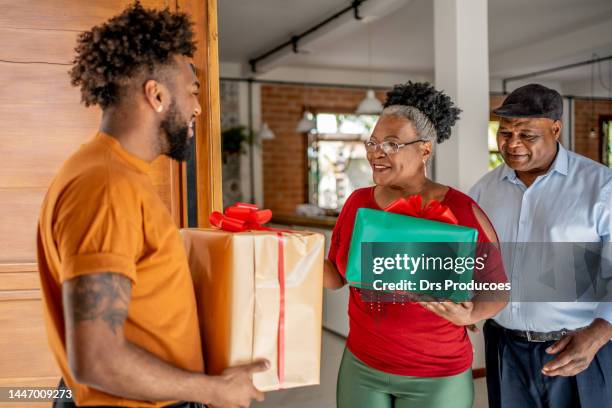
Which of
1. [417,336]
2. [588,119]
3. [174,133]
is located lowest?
[417,336]

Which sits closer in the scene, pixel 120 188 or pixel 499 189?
pixel 120 188

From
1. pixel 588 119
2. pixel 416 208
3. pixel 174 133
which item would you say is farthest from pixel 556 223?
pixel 588 119

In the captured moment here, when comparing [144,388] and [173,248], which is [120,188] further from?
[144,388]

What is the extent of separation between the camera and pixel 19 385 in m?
2.23

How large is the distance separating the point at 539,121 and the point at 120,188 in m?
1.49

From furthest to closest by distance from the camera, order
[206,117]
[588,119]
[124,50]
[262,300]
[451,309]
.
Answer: [588,119] < [206,117] < [451,309] < [262,300] < [124,50]

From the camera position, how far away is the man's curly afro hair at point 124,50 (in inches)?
42.9

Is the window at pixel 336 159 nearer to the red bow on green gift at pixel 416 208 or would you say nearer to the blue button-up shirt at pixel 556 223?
the blue button-up shirt at pixel 556 223

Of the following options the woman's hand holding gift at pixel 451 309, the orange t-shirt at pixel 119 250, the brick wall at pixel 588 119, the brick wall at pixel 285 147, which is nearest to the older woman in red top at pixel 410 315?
the woman's hand holding gift at pixel 451 309

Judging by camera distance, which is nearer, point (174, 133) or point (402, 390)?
point (174, 133)

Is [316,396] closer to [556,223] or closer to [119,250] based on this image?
Answer: [556,223]

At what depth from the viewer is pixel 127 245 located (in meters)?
0.98

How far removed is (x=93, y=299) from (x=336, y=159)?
836 centimetres

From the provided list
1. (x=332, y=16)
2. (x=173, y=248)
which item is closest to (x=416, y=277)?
(x=173, y=248)
